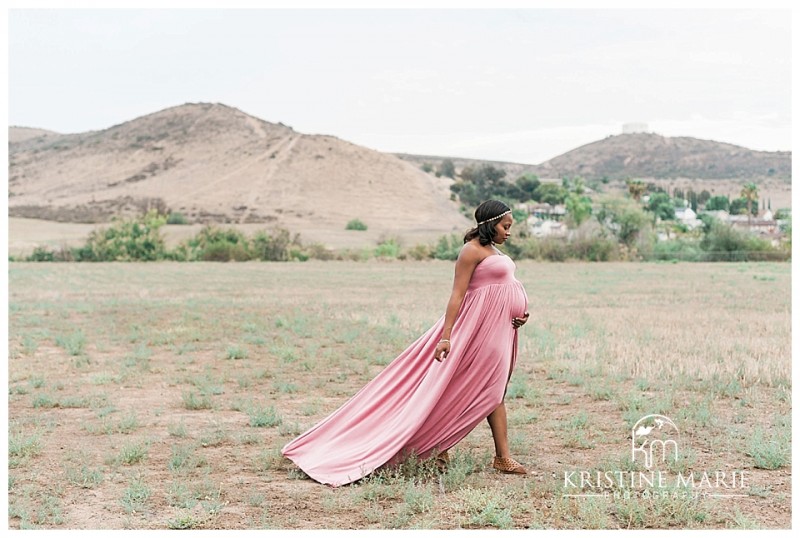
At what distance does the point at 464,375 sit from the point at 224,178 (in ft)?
383

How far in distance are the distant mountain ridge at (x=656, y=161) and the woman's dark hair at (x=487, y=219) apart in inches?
5044

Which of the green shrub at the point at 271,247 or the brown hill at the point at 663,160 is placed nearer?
the green shrub at the point at 271,247

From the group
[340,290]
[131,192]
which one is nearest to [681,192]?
[131,192]

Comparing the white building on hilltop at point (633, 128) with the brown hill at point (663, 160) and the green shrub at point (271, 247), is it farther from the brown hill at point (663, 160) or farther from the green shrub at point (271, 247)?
the green shrub at point (271, 247)

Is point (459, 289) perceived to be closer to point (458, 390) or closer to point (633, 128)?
point (458, 390)

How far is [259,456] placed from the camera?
787 cm

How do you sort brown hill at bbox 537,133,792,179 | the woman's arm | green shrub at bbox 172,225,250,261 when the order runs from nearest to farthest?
the woman's arm → green shrub at bbox 172,225,250,261 → brown hill at bbox 537,133,792,179

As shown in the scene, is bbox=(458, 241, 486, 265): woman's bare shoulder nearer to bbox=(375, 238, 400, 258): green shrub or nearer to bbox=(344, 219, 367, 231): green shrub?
bbox=(375, 238, 400, 258): green shrub

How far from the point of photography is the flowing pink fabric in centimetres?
695

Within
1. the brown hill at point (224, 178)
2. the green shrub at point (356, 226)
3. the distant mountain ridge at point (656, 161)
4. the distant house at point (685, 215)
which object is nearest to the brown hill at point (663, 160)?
the distant mountain ridge at point (656, 161)

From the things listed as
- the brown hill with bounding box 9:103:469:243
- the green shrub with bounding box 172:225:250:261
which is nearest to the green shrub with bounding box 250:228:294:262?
the green shrub with bounding box 172:225:250:261

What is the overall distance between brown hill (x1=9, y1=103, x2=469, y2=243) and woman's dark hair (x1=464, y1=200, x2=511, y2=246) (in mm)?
90001

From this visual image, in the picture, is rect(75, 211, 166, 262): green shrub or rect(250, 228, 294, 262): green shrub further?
rect(75, 211, 166, 262): green shrub

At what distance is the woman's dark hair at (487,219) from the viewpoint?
6.89 metres
